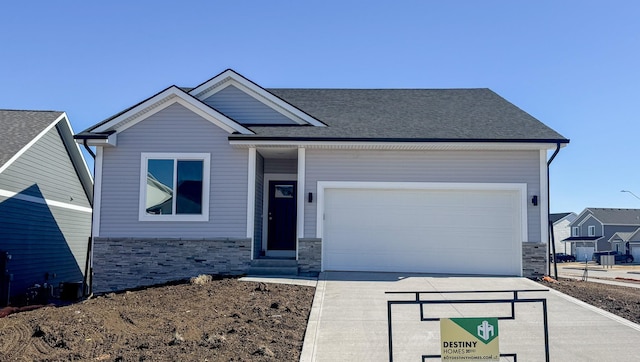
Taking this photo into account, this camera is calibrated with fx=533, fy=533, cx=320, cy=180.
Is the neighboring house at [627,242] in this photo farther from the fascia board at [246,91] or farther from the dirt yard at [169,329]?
the dirt yard at [169,329]

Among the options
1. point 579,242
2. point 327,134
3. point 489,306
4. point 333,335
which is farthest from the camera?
point 579,242

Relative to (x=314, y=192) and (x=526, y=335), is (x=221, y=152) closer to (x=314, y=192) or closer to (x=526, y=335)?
(x=314, y=192)

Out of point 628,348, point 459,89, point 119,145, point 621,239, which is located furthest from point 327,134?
point 621,239

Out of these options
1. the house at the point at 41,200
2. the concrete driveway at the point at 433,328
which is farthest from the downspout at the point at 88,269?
the concrete driveway at the point at 433,328

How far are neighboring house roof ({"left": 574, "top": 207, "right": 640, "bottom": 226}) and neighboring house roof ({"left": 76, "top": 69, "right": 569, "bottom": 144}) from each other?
45.0 m

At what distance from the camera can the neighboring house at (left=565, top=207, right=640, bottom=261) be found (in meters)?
53.6

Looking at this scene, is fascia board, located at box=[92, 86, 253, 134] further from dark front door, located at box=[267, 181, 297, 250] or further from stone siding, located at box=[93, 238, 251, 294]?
stone siding, located at box=[93, 238, 251, 294]

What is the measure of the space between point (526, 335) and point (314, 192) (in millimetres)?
6695

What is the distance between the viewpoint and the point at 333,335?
25.1 feet

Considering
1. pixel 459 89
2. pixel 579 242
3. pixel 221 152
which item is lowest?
pixel 579 242

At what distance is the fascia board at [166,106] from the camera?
1319 centimetres

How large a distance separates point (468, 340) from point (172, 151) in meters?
9.85

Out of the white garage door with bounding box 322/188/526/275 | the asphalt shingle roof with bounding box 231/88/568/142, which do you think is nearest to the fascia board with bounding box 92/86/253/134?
the asphalt shingle roof with bounding box 231/88/568/142

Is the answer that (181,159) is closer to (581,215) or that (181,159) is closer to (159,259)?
(159,259)
